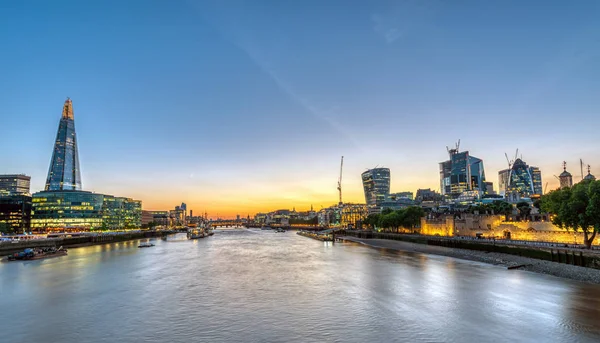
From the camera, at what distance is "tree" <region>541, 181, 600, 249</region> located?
52.2m

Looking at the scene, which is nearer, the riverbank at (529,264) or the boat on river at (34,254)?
the riverbank at (529,264)

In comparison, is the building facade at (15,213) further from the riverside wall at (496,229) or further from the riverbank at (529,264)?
the riverbank at (529,264)

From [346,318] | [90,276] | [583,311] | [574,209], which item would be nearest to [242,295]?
[346,318]

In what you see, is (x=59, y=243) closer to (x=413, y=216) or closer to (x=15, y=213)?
(x=15, y=213)

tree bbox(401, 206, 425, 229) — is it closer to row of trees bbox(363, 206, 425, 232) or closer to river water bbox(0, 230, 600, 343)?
row of trees bbox(363, 206, 425, 232)

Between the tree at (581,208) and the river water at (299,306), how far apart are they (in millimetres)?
13517

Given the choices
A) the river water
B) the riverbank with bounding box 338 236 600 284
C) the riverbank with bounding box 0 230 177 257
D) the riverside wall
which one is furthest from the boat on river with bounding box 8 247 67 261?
the riverside wall

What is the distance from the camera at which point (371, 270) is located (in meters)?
58.0

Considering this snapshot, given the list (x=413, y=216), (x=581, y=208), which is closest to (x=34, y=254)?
(x=581, y=208)

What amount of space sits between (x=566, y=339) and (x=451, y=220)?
92780 mm

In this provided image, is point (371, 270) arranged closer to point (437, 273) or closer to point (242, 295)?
point (437, 273)

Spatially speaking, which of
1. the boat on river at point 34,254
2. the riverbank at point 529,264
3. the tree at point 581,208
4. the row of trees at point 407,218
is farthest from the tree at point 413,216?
the boat on river at point 34,254

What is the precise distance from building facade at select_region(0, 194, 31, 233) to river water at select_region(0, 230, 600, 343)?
17043 cm

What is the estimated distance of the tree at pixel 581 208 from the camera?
52.2m
